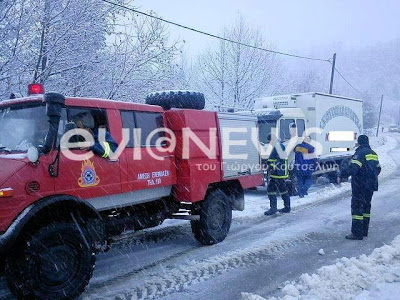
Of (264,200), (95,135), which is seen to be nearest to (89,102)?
(95,135)

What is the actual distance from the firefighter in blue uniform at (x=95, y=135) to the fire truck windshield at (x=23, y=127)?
1.45 feet

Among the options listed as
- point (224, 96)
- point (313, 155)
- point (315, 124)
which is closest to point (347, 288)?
point (313, 155)

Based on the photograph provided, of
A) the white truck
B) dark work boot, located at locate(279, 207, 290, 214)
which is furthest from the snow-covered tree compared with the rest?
dark work boot, located at locate(279, 207, 290, 214)

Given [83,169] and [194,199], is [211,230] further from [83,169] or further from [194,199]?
[83,169]

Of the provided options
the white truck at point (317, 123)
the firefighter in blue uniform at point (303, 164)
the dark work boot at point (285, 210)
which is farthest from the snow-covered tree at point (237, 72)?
the dark work boot at point (285, 210)

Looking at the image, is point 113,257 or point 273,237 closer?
point 113,257

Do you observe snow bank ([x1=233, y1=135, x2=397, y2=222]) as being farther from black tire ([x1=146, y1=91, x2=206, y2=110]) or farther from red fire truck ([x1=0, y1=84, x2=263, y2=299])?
black tire ([x1=146, y1=91, x2=206, y2=110])

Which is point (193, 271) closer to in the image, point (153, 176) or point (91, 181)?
point (153, 176)

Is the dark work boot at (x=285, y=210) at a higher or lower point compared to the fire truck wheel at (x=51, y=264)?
lower

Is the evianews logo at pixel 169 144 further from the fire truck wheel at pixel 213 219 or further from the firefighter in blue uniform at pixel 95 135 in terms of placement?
the fire truck wheel at pixel 213 219

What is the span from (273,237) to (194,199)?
1.90m

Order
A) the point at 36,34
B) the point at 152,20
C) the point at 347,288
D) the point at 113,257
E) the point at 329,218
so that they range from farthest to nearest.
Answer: the point at 152,20
the point at 36,34
the point at 329,218
the point at 113,257
the point at 347,288

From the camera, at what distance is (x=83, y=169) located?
4.57 metres

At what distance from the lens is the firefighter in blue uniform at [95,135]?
4.68 metres
